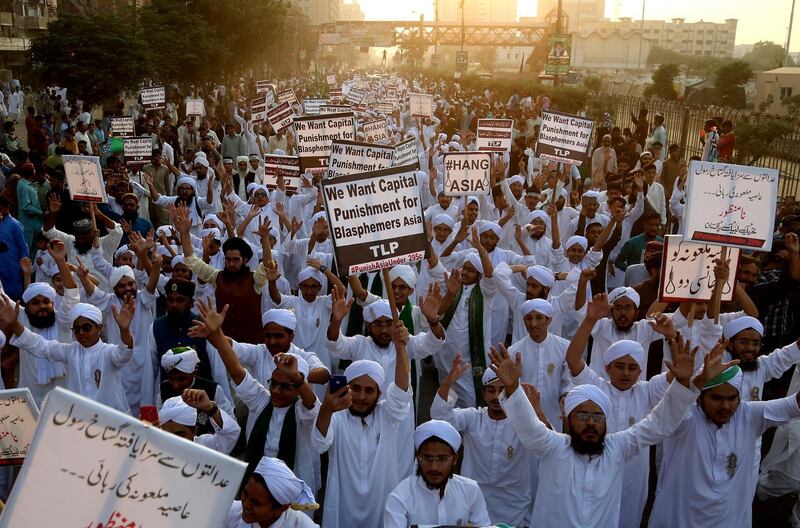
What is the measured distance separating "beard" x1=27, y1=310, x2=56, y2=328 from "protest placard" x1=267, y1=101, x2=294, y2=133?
796 cm

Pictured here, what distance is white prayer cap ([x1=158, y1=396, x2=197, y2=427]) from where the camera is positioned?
3.89 m

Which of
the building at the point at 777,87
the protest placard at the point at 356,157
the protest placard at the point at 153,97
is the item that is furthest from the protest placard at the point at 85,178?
the building at the point at 777,87

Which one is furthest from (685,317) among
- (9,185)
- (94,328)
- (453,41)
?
(453,41)

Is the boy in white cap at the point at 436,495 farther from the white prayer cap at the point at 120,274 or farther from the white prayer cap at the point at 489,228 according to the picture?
the white prayer cap at the point at 489,228

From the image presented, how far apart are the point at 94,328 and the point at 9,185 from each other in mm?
5791

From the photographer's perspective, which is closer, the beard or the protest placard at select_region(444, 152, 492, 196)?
the beard

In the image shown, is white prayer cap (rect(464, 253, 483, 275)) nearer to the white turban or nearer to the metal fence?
the white turban

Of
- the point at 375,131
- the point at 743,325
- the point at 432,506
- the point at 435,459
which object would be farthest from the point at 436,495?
the point at 375,131

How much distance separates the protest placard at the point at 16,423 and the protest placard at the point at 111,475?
1336mm

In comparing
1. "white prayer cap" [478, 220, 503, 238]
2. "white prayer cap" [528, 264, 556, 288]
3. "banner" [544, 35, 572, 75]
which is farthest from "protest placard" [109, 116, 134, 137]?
"banner" [544, 35, 572, 75]

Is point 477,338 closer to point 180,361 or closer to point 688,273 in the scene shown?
point 688,273

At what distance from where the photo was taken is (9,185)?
32.3 ft

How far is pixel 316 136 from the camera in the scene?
32.0 feet

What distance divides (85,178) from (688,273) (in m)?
5.66
